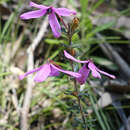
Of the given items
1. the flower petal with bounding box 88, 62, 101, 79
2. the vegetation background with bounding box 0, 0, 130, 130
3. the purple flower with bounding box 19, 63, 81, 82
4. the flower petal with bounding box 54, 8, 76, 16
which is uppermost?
the flower petal with bounding box 54, 8, 76, 16

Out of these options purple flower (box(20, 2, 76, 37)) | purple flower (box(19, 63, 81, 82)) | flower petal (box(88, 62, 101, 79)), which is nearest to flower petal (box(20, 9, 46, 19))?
purple flower (box(20, 2, 76, 37))

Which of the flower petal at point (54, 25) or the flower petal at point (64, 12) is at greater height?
the flower petal at point (64, 12)

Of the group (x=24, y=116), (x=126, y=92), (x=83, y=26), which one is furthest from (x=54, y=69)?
(x=83, y=26)

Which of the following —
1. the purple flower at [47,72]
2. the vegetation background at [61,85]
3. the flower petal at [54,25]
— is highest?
the flower petal at [54,25]

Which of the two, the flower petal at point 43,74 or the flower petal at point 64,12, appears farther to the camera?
the flower petal at point 64,12

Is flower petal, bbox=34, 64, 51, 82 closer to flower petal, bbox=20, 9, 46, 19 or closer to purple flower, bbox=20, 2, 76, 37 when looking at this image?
purple flower, bbox=20, 2, 76, 37

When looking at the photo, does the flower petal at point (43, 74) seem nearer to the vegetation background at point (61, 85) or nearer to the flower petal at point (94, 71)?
the flower petal at point (94, 71)

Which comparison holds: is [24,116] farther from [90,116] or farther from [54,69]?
[54,69]

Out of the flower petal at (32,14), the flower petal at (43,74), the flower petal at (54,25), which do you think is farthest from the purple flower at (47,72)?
the flower petal at (32,14)

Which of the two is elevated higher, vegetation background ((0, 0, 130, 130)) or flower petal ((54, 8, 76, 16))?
flower petal ((54, 8, 76, 16))
